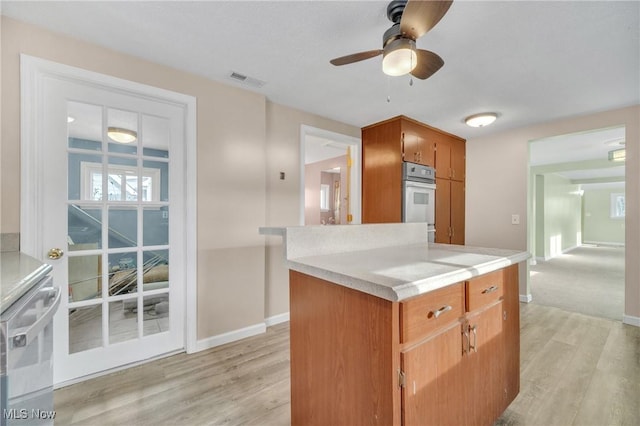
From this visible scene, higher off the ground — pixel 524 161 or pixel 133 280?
pixel 524 161

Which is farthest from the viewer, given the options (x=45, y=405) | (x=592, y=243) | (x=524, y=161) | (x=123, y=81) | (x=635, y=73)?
(x=592, y=243)

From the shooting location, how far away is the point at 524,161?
3637 mm

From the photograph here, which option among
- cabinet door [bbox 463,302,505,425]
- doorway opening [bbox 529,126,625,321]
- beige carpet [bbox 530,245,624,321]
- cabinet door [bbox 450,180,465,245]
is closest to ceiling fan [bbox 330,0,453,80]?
cabinet door [bbox 463,302,505,425]

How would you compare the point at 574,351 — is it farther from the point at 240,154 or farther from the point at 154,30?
the point at 154,30

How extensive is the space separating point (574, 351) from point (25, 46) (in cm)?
468

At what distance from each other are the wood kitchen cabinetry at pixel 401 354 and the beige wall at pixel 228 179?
1.30m

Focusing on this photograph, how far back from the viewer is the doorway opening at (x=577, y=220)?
3797 millimetres

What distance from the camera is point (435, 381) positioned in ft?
3.44

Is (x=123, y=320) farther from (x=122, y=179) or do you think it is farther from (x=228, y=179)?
(x=228, y=179)

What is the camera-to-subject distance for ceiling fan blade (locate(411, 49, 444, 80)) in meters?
1.56

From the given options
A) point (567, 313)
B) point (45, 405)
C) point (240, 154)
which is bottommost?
point (567, 313)

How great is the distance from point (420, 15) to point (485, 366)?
68.6 inches

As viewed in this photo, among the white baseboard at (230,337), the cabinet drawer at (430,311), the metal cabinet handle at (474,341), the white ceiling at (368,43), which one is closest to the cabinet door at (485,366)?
the metal cabinet handle at (474,341)

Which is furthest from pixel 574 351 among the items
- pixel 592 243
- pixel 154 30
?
pixel 592 243
